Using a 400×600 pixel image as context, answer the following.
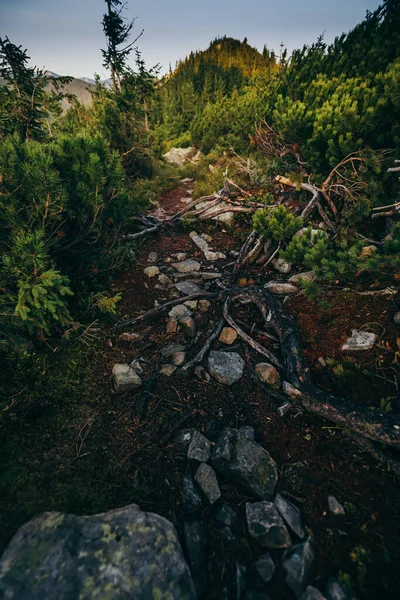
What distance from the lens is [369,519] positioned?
6.79 feet

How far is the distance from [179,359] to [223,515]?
5.74 ft

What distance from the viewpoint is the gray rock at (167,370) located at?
3456 mm

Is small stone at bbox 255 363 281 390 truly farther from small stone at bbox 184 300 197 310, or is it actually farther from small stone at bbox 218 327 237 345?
small stone at bbox 184 300 197 310

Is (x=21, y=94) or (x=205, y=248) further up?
(x=21, y=94)

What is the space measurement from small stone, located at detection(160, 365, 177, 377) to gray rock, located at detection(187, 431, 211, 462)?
2.91ft

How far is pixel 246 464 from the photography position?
7.98 ft

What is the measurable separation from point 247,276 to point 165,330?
1991 mm

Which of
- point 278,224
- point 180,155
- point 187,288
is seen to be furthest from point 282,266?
point 180,155

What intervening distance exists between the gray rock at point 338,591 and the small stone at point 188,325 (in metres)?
2.79

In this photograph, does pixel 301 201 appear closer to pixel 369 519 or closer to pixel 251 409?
pixel 251 409

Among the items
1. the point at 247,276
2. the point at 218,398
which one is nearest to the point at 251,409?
the point at 218,398

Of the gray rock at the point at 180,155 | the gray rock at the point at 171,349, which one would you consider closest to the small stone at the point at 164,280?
the gray rock at the point at 171,349

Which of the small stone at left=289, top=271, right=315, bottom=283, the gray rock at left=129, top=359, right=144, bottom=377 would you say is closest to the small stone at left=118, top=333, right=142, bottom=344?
the gray rock at left=129, top=359, right=144, bottom=377

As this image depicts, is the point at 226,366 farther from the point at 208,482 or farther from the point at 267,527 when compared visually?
the point at 267,527
